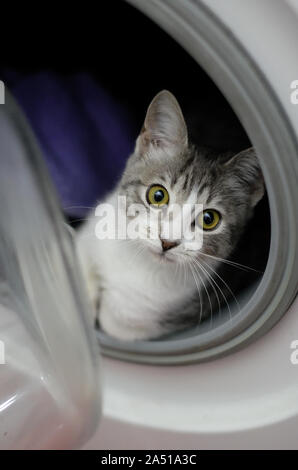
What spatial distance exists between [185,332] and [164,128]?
0.95 ft

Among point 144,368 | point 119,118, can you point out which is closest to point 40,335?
point 144,368

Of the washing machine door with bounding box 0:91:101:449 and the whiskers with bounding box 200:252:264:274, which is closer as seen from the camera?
the washing machine door with bounding box 0:91:101:449

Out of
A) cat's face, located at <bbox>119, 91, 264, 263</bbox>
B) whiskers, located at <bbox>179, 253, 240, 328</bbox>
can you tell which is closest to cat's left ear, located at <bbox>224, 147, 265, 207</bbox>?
cat's face, located at <bbox>119, 91, 264, 263</bbox>

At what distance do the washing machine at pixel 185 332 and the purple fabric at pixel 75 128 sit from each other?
12 centimetres

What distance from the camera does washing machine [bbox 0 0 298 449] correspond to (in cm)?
41

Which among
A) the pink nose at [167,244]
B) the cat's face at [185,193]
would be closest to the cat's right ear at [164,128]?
the cat's face at [185,193]

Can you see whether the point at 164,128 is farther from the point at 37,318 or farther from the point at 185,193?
the point at 37,318

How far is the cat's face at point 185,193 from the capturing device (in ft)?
1.92

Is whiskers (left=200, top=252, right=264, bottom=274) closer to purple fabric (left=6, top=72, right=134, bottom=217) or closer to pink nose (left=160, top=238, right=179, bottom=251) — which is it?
pink nose (left=160, top=238, right=179, bottom=251)

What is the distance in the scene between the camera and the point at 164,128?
59cm

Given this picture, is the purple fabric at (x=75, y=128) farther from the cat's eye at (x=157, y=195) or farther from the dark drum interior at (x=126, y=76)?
the cat's eye at (x=157, y=195)

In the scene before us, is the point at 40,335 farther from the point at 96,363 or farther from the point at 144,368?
the point at 144,368
